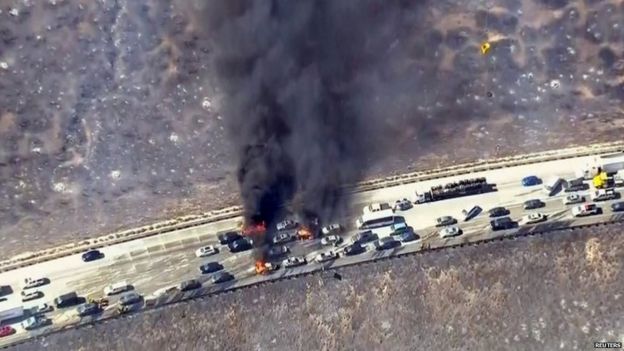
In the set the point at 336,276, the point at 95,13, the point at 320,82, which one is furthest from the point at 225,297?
the point at 95,13

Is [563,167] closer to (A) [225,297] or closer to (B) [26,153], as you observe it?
(A) [225,297]

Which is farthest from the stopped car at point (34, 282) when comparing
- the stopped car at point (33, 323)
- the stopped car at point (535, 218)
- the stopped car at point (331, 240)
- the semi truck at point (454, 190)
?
the stopped car at point (535, 218)

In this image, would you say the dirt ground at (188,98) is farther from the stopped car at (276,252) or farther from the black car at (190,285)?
the black car at (190,285)

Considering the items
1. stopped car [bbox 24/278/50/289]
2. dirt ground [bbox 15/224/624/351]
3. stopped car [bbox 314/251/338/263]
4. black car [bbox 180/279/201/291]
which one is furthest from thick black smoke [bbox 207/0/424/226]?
stopped car [bbox 24/278/50/289]

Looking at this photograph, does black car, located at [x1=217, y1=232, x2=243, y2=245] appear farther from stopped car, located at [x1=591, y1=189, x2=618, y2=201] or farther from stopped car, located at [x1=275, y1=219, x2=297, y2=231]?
stopped car, located at [x1=591, y1=189, x2=618, y2=201]

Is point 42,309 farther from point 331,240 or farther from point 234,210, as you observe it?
point 331,240

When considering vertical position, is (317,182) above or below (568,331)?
above
